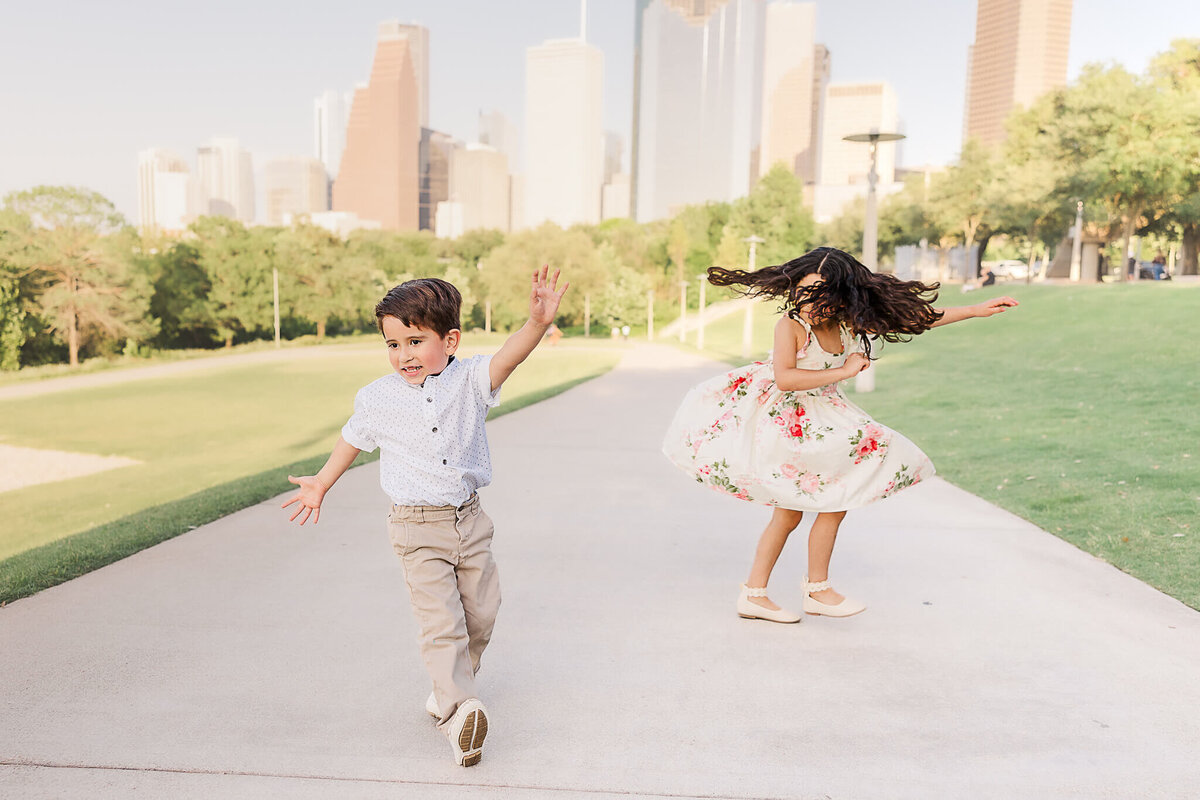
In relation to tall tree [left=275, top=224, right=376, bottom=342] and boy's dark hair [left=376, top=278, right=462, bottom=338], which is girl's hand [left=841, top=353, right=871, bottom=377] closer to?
boy's dark hair [left=376, top=278, right=462, bottom=338]

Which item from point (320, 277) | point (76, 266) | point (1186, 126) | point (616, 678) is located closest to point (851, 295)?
point (616, 678)

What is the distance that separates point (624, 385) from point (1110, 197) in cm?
2895

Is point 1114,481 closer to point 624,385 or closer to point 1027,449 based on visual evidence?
point 1027,449

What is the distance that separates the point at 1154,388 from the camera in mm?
13055

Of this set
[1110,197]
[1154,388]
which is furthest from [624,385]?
[1110,197]

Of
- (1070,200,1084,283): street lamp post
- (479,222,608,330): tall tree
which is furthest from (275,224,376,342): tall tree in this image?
(1070,200,1084,283): street lamp post

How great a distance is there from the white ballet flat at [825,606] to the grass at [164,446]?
3.59m

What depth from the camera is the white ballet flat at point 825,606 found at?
4078mm

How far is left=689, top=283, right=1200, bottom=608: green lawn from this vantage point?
6046 mm

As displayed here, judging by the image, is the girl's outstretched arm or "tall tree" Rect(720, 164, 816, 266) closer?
the girl's outstretched arm

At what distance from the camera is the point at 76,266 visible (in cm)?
5275

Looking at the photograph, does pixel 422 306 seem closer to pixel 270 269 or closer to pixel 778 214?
pixel 270 269

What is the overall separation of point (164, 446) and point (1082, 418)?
15.2 m

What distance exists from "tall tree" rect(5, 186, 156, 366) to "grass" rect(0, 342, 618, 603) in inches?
738
